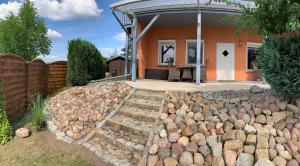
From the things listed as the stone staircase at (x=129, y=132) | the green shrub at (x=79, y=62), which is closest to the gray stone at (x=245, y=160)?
the stone staircase at (x=129, y=132)

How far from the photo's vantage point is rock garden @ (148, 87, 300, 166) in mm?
4840

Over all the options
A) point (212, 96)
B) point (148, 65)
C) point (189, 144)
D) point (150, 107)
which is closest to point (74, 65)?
point (148, 65)

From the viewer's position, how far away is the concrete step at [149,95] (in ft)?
24.1

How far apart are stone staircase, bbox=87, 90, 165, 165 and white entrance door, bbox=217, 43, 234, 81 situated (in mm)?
6178

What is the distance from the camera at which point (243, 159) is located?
478 cm

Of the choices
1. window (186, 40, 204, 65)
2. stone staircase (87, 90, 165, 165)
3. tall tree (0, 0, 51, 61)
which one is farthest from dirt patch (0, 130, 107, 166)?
tall tree (0, 0, 51, 61)

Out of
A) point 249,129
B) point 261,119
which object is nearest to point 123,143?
point 249,129

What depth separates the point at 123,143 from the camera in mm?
5730

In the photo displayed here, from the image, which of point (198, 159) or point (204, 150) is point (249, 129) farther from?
point (198, 159)

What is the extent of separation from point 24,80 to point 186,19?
21.8ft

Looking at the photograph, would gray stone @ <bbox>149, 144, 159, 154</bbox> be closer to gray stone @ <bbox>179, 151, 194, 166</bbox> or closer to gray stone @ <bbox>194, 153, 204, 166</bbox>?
gray stone @ <bbox>179, 151, 194, 166</bbox>

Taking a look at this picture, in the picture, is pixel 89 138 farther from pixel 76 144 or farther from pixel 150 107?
pixel 150 107

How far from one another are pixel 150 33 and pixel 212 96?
735cm

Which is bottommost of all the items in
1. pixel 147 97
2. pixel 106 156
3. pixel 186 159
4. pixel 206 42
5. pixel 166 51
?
pixel 106 156
